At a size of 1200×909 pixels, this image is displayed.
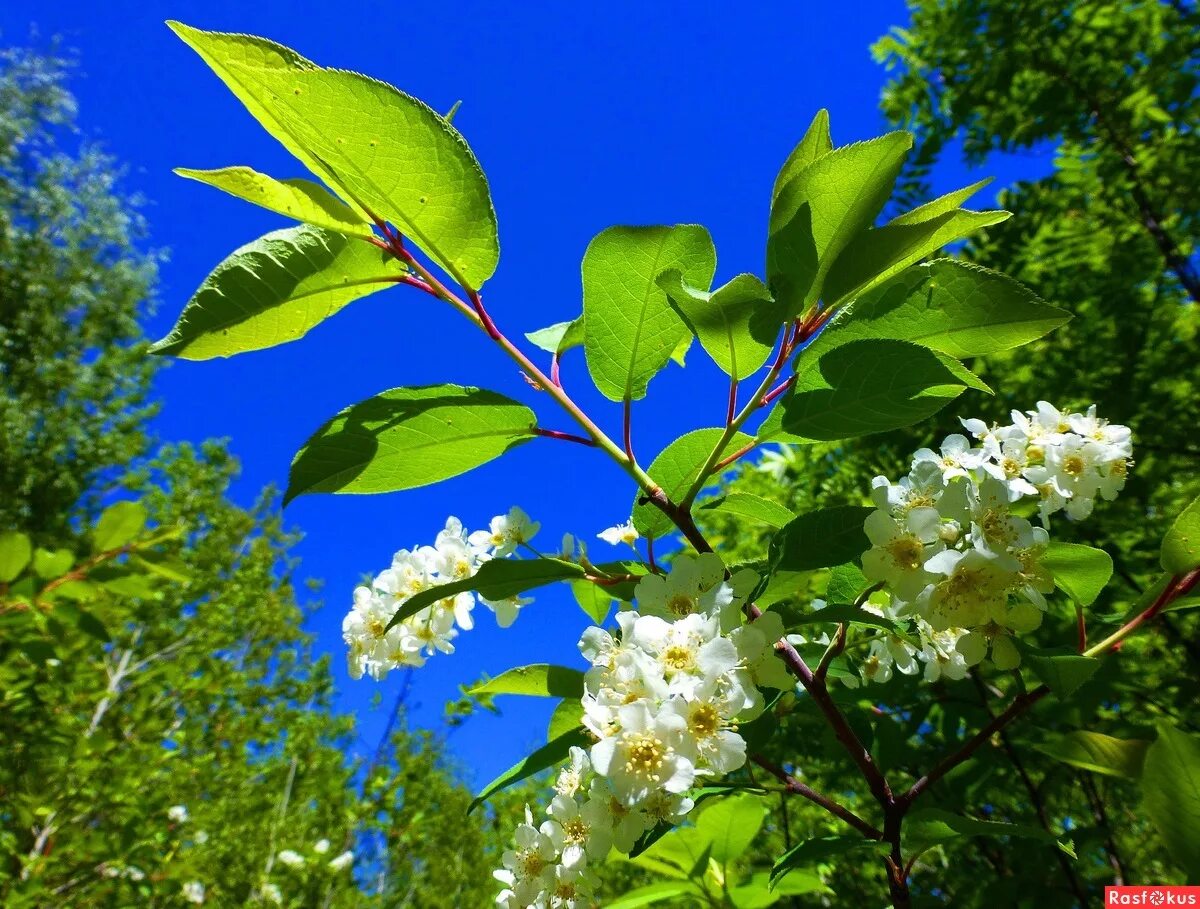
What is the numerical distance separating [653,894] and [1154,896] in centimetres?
69

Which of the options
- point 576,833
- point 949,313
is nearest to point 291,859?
point 576,833

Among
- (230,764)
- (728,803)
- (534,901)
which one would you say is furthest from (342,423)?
(230,764)

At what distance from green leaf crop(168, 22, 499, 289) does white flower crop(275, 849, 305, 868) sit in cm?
421

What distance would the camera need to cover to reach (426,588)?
3.88 ft

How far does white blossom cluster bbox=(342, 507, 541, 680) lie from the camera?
1.18 metres

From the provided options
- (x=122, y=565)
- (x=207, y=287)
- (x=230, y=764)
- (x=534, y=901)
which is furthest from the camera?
(x=230, y=764)

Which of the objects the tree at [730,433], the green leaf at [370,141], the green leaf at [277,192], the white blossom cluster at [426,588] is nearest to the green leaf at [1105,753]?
the tree at [730,433]

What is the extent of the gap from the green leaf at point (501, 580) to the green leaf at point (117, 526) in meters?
1.63

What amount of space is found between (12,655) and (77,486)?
436 inches

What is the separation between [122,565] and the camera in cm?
212

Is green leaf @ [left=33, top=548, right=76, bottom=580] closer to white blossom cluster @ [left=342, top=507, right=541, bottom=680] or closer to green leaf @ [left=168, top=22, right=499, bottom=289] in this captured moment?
white blossom cluster @ [left=342, top=507, right=541, bottom=680]

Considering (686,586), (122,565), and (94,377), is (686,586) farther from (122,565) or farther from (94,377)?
(94,377)

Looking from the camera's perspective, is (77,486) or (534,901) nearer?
(534,901)

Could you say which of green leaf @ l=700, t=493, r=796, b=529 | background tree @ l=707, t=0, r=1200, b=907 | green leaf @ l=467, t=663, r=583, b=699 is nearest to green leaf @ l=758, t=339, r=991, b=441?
green leaf @ l=700, t=493, r=796, b=529
